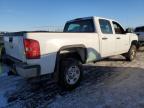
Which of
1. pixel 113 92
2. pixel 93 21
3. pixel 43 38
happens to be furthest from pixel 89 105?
pixel 93 21

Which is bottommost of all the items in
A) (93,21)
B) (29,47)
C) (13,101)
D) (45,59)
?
(13,101)

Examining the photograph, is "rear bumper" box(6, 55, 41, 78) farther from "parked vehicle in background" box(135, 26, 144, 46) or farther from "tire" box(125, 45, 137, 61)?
"parked vehicle in background" box(135, 26, 144, 46)

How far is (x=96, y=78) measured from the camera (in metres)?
6.87

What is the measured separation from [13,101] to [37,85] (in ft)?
4.43

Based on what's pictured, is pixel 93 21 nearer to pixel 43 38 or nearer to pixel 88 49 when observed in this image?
pixel 88 49

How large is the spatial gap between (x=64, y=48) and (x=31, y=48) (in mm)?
1044

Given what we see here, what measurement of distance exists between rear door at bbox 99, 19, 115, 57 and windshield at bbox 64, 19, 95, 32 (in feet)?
1.18

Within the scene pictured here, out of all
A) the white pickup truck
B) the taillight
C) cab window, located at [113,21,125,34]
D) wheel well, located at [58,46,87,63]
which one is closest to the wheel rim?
the white pickup truck

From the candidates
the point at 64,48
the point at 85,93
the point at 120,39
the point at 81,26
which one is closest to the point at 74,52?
the point at 64,48

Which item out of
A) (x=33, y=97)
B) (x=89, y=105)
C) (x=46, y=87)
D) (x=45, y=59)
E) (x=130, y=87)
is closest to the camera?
(x=89, y=105)

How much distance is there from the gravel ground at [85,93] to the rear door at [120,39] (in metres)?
1.19

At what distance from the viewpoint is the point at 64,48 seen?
543cm

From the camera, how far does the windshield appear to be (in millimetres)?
6840

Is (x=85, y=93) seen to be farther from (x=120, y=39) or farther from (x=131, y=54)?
(x=131, y=54)
